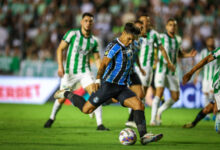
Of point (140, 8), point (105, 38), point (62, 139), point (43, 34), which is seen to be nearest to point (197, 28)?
point (140, 8)

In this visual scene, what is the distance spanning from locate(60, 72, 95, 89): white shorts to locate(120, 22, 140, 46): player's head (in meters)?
2.56

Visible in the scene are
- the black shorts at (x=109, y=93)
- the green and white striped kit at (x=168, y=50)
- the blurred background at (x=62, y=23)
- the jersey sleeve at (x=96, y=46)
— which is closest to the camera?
the black shorts at (x=109, y=93)

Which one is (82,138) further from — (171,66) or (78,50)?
(171,66)

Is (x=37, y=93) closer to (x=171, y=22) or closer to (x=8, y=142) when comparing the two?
(x=171, y=22)

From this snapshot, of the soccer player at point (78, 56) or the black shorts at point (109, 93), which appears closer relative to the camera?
the black shorts at point (109, 93)

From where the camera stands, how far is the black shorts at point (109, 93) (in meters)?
7.39

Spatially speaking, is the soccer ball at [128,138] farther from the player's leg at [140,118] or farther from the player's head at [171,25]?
the player's head at [171,25]

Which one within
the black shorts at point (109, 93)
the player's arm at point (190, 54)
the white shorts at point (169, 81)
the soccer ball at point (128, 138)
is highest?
the player's arm at point (190, 54)

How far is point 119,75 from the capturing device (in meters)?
7.45

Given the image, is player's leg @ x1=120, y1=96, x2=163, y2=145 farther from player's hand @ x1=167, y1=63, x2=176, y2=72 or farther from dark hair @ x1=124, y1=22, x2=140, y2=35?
player's hand @ x1=167, y1=63, x2=176, y2=72

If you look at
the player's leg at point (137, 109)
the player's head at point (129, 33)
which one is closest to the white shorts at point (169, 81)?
A: the player's leg at point (137, 109)

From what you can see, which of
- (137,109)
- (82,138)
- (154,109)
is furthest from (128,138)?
(154,109)

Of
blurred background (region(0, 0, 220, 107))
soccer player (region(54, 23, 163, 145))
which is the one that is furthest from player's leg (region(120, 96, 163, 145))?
blurred background (region(0, 0, 220, 107))

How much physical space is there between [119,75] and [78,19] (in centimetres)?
1135
